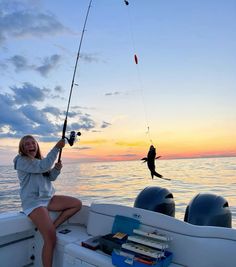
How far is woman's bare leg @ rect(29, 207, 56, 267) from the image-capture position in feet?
9.37

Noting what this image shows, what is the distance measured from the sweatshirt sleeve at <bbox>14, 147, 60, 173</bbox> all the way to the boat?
1.59ft

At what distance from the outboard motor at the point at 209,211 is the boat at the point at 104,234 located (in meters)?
0.28

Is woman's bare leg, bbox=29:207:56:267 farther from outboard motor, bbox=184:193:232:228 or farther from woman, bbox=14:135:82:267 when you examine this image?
outboard motor, bbox=184:193:232:228

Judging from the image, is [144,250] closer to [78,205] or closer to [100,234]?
[100,234]

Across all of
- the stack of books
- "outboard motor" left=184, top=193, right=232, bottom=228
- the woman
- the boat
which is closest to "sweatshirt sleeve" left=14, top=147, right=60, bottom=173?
the woman

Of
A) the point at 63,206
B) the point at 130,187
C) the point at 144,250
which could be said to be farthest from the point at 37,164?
the point at 130,187

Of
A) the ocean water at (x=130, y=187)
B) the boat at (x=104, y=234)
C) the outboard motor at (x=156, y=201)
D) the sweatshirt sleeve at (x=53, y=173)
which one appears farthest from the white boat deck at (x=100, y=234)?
the ocean water at (x=130, y=187)

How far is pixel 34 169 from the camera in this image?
2986 mm

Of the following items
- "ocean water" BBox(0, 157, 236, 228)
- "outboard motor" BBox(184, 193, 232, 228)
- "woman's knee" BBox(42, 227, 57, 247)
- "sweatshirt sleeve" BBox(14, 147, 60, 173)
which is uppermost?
"sweatshirt sleeve" BBox(14, 147, 60, 173)

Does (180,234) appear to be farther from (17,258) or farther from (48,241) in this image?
(17,258)

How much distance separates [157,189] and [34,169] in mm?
1240

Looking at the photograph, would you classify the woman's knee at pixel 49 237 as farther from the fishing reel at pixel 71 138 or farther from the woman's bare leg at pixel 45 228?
the fishing reel at pixel 71 138

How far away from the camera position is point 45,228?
2910 mm

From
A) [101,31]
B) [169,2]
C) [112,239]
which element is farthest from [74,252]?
[169,2]
